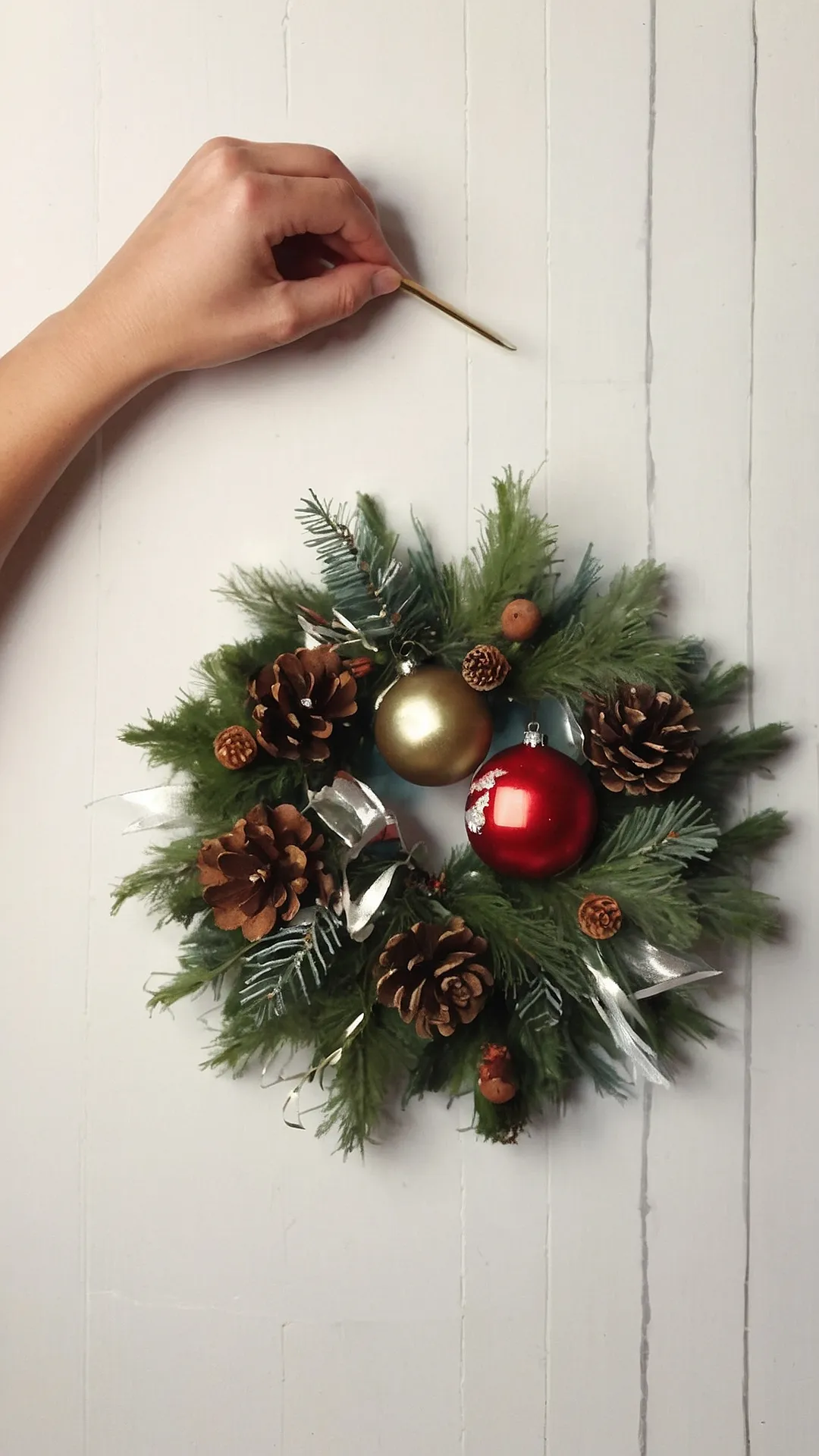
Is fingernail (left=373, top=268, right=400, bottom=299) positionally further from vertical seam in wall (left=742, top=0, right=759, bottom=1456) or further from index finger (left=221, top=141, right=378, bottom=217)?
vertical seam in wall (left=742, top=0, right=759, bottom=1456)

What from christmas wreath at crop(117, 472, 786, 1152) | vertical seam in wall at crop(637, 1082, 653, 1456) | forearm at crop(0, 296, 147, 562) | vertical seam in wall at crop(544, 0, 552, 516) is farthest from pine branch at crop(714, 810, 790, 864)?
forearm at crop(0, 296, 147, 562)

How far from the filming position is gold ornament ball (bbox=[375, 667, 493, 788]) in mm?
811

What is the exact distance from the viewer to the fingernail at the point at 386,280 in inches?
34.3

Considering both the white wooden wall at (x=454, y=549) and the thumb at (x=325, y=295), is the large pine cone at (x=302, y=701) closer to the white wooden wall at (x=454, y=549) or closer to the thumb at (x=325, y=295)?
the white wooden wall at (x=454, y=549)

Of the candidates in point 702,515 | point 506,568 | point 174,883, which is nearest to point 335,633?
point 506,568

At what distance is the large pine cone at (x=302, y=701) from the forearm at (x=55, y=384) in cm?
28

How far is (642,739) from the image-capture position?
0.82 m

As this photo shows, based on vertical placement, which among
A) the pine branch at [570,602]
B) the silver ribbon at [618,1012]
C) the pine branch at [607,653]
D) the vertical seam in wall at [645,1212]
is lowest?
the vertical seam in wall at [645,1212]

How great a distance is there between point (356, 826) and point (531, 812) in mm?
146

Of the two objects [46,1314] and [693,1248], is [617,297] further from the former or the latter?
[46,1314]

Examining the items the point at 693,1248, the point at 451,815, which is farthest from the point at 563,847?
the point at 693,1248

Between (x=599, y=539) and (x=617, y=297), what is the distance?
0.73 ft

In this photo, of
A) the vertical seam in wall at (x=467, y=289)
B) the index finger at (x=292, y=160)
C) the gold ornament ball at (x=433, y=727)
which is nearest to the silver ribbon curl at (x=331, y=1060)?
the gold ornament ball at (x=433, y=727)

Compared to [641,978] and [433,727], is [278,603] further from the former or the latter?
[641,978]
